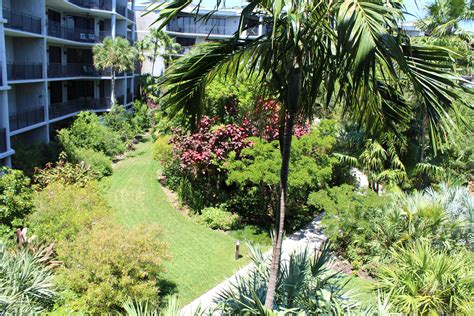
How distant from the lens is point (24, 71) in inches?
834

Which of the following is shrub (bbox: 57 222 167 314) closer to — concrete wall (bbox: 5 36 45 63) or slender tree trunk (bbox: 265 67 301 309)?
slender tree trunk (bbox: 265 67 301 309)

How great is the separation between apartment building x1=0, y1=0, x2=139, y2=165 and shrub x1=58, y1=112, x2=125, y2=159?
157 cm

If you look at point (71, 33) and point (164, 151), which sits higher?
point (71, 33)

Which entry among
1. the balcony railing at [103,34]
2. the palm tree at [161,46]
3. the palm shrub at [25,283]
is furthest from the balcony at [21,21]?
the palm tree at [161,46]

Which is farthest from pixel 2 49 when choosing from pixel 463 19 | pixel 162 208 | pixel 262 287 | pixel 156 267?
pixel 463 19

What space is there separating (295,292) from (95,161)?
55.2ft

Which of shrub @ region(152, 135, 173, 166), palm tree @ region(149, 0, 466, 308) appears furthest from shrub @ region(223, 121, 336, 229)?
palm tree @ region(149, 0, 466, 308)

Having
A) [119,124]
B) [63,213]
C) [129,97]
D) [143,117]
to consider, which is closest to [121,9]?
[129,97]

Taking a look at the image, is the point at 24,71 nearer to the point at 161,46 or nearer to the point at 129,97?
the point at 129,97

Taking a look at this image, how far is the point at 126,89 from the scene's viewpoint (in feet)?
122

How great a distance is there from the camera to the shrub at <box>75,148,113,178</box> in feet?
68.1

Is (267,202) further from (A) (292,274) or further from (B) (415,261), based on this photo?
(A) (292,274)

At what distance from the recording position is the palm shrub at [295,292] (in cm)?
630

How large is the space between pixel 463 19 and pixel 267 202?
36.5 ft
